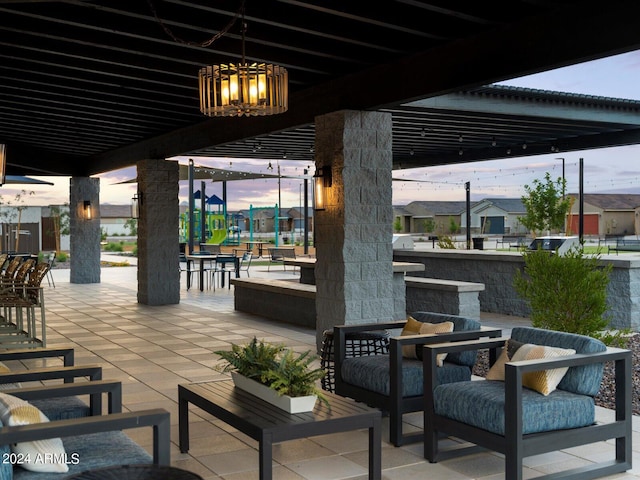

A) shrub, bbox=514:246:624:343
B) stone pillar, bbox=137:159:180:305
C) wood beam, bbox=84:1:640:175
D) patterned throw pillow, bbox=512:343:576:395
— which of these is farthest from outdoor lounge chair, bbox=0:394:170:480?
stone pillar, bbox=137:159:180:305

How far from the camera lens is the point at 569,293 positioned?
611 centimetres

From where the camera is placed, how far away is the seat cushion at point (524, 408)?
3.51 meters

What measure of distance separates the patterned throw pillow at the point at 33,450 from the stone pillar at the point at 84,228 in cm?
1372

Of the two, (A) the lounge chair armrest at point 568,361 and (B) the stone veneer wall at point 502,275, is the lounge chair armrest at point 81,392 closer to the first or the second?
(A) the lounge chair armrest at point 568,361

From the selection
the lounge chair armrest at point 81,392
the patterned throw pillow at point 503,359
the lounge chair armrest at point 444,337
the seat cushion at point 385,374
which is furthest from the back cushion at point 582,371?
the lounge chair armrest at point 81,392

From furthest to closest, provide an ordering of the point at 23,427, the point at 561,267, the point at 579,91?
the point at 579,91 < the point at 561,267 < the point at 23,427

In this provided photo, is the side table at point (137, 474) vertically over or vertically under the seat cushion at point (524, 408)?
over

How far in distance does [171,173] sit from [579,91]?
6.53 metres

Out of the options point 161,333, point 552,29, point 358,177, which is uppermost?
point 552,29

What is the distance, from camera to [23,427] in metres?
2.54

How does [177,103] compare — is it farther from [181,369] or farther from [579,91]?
[579,91]

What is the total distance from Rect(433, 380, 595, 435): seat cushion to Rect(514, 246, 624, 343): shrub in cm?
253

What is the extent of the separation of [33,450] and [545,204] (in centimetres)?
1664

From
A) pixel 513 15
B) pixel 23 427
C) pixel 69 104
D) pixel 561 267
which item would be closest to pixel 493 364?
pixel 561 267
